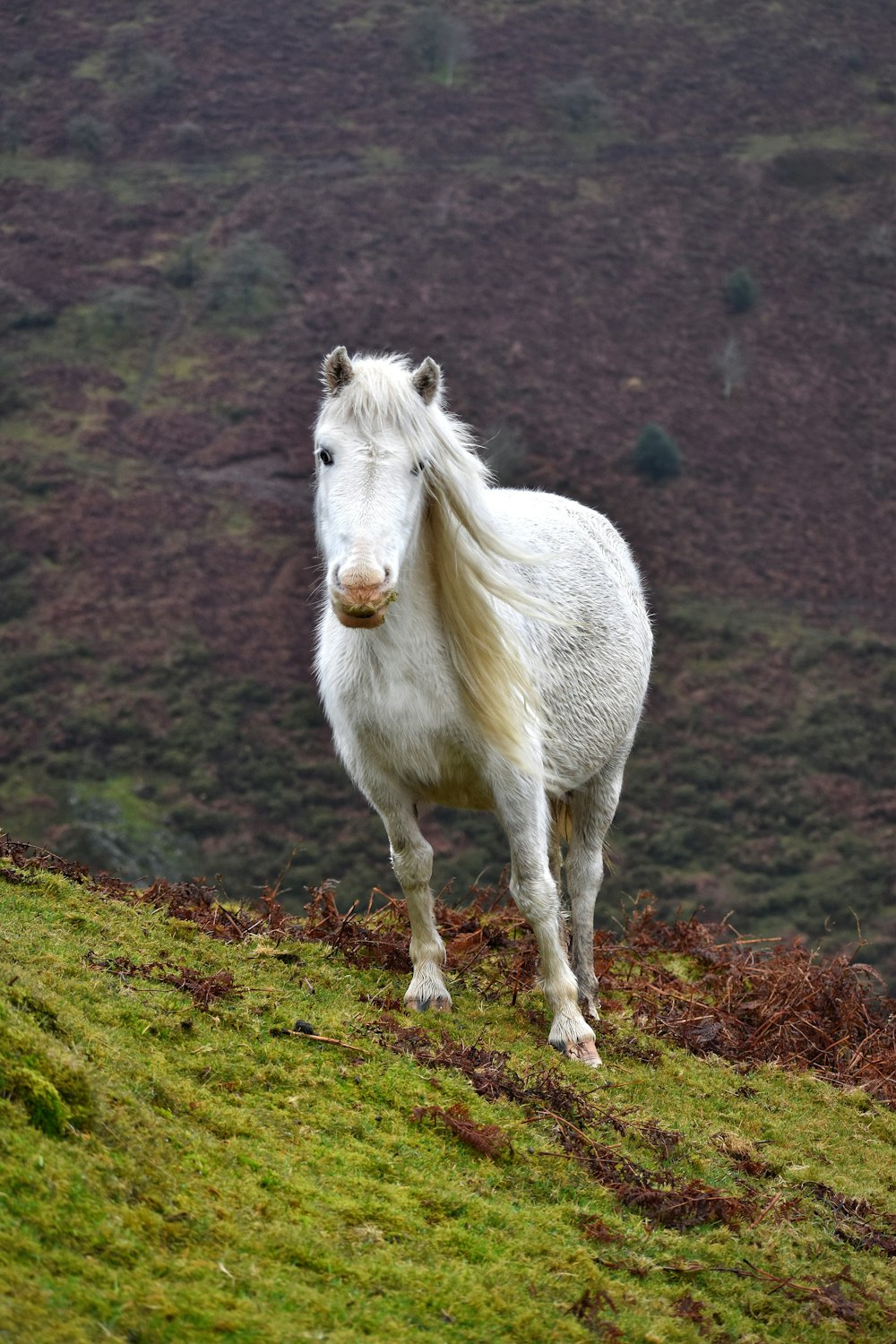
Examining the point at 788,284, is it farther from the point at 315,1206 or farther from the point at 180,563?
the point at 315,1206

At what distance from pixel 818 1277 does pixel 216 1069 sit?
7.08ft

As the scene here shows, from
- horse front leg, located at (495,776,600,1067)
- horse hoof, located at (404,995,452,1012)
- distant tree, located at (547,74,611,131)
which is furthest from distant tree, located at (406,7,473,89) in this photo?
horse hoof, located at (404,995,452,1012)

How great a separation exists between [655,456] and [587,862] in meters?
34.6

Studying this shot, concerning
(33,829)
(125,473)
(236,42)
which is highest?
(236,42)

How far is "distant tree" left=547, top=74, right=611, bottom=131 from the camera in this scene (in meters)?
53.1

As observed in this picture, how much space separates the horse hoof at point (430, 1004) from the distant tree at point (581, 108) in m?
53.7

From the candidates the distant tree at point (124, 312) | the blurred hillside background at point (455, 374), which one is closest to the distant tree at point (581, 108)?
the blurred hillside background at point (455, 374)

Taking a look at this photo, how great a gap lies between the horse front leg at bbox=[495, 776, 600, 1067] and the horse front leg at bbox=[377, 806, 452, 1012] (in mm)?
467

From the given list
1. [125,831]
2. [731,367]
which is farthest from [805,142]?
[125,831]

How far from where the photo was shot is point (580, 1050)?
5738 mm

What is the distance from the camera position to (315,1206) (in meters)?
3.58

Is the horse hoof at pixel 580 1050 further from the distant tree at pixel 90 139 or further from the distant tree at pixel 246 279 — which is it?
the distant tree at pixel 90 139

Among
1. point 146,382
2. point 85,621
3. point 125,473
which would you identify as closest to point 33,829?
point 85,621

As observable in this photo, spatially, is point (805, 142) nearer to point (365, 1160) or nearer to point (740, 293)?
point (740, 293)
